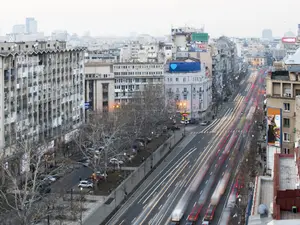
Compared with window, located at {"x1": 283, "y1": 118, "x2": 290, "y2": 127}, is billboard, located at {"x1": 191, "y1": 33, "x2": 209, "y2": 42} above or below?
above

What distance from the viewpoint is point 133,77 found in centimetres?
8894

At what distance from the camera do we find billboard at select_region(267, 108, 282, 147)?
44.3 metres

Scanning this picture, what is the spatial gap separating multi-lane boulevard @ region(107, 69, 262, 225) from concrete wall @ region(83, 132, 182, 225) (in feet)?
2.46

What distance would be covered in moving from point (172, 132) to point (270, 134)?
32680 mm

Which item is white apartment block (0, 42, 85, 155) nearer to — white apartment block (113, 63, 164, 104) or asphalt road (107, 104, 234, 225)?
asphalt road (107, 104, 234, 225)

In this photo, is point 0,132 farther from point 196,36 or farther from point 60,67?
point 196,36

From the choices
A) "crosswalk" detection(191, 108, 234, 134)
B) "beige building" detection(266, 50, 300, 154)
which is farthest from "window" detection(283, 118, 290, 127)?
"crosswalk" detection(191, 108, 234, 134)

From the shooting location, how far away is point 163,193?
1816 inches

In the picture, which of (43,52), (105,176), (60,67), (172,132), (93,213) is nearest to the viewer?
(93,213)

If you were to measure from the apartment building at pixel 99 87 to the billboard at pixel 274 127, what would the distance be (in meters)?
37.0

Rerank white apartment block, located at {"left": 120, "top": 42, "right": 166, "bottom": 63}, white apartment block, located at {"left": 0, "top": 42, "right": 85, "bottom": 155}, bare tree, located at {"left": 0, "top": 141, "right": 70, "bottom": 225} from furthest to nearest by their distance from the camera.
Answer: white apartment block, located at {"left": 120, "top": 42, "right": 166, "bottom": 63}, white apartment block, located at {"left": 0, "top": 42, "right": 85, "bottom": 155}, bare tree, located at {"left": 0, "top": 141, "right": 70, "bottom": 225}

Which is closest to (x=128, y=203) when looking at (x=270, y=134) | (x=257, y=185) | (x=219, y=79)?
(x=270, y=134)

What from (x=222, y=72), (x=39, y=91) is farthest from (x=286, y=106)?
(x=222, y=72)

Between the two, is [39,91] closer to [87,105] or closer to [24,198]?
[87,105]
